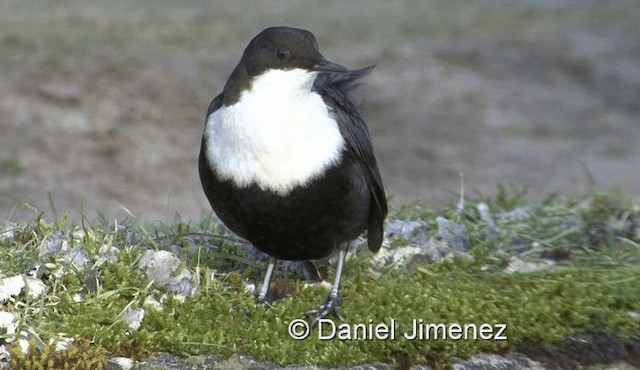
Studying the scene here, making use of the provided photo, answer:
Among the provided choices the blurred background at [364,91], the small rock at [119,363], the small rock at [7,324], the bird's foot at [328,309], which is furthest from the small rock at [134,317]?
the blurred background at [364,91]

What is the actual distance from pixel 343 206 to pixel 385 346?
2.27 ft

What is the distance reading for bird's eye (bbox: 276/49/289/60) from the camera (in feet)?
17.7

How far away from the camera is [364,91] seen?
9.23 m

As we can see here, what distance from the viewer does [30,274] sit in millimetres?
5348

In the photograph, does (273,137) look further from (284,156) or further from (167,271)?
(167,271)

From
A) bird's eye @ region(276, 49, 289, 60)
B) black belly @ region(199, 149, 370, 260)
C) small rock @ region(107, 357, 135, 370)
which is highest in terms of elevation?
bird's eye @ region(276, 49, 289, 60)

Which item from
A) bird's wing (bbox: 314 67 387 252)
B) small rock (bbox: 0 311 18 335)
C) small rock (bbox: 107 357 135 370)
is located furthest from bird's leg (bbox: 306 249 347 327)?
small rock (bbox: 0 311 18 335)

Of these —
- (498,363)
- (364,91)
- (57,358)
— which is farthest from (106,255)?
(364,91)

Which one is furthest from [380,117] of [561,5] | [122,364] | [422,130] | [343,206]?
[122,364]

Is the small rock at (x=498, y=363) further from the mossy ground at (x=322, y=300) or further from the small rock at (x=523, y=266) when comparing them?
the small rock at (x=523, y=266)

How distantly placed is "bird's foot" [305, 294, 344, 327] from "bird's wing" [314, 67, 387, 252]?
47 cm

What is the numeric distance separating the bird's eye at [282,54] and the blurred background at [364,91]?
4061mm

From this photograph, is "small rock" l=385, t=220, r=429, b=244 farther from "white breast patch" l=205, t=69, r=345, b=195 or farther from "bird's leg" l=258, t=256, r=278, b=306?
"white breast patch" l=205, t=69, r=345, b=195

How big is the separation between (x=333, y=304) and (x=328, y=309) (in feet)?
0.17
